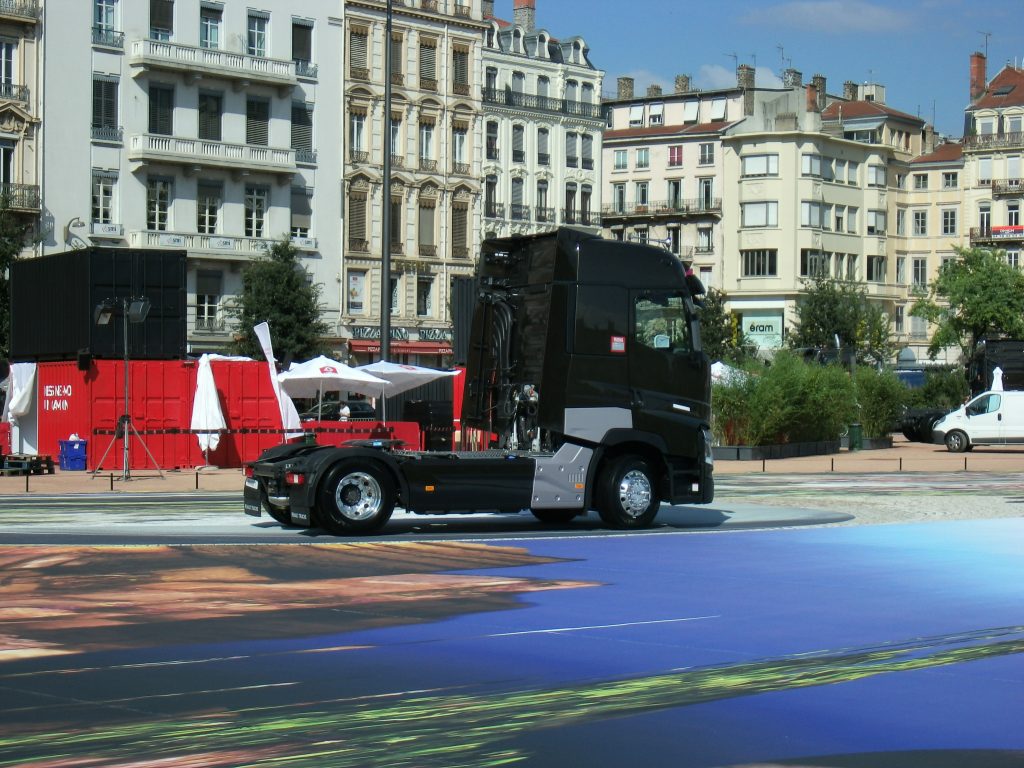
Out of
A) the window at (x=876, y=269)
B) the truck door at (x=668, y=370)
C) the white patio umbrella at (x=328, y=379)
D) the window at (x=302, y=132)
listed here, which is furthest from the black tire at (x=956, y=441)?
the window at (x=876, y=269)

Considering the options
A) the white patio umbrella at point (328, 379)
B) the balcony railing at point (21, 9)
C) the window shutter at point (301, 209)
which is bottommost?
the white patio umbrella at point (328, 379)

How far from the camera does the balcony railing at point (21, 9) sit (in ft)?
198

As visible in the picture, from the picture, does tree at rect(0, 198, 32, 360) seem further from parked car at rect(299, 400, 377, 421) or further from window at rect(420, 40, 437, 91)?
window at rect(420, 40, 437, 91)

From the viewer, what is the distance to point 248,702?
8.67 metres

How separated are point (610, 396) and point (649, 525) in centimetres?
188

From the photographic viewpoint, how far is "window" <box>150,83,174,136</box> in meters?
65.1

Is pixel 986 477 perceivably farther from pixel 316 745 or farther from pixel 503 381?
pixel 316 745

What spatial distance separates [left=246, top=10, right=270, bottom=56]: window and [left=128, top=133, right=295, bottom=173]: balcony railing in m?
4.05

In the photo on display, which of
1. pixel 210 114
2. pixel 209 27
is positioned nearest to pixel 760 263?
pixel 210 114

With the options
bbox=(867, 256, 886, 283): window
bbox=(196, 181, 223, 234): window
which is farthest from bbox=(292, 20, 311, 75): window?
bbox=(867, 256, 886, 283): window

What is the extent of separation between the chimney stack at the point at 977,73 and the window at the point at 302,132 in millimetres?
59885

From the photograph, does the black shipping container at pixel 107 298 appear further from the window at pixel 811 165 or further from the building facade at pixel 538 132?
the window at pixel 811 165

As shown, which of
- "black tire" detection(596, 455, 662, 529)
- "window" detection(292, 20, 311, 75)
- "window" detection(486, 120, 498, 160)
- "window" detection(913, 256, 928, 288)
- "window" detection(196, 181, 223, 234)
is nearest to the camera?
"black tire" detection(596, 455, 662, 529)

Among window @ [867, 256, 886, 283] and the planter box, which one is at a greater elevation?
window @ [867, 256, 886, 283]
